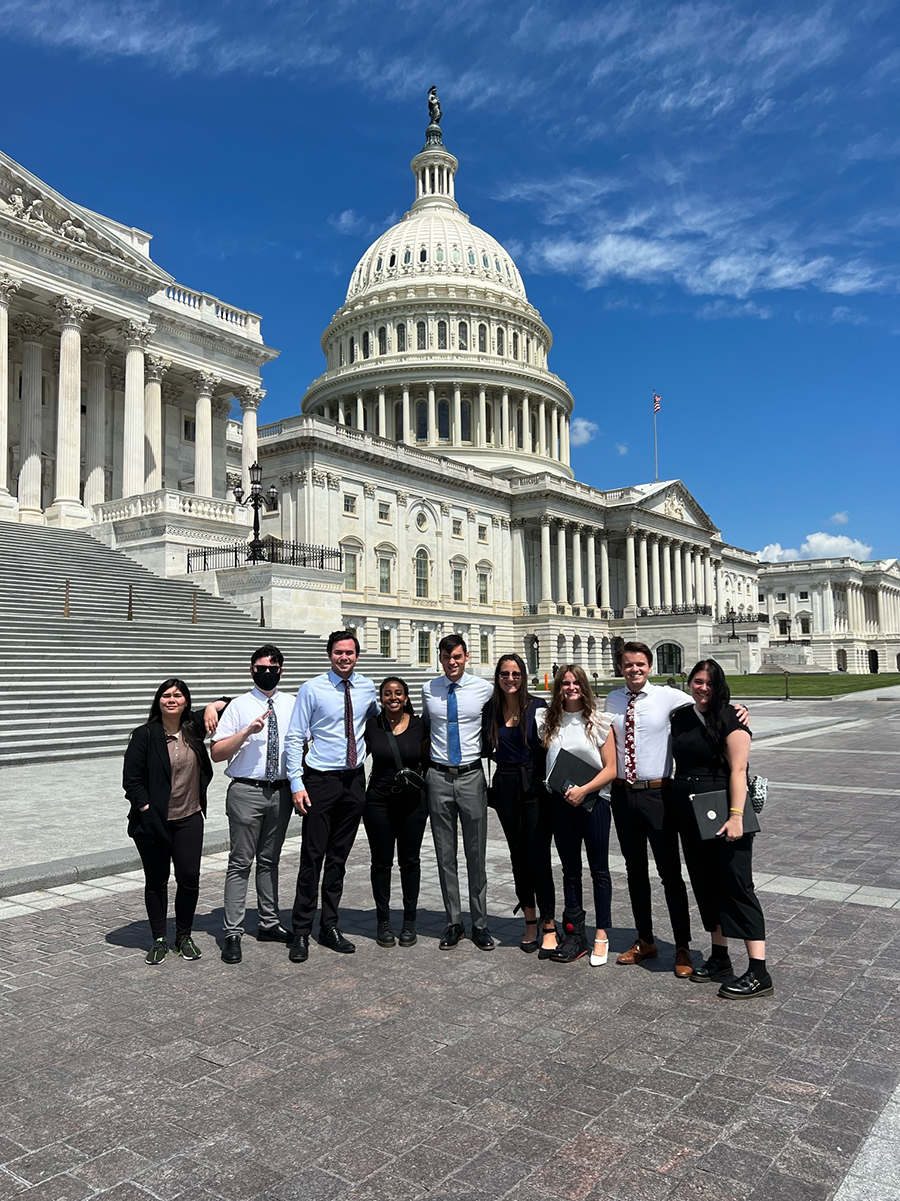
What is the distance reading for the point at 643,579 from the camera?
87.9 meters

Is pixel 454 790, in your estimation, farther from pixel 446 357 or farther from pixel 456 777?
pixel 446 357

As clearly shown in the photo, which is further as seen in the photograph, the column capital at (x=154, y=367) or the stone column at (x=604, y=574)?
the stone column at (x=604, y=574)

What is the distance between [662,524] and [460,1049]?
89849mm

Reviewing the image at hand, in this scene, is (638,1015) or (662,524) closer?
(638,1015)

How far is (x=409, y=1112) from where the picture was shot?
4.19m

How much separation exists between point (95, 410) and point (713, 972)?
39897 mm

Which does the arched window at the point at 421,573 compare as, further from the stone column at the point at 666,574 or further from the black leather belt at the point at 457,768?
the black leather belt at the point at 457,768

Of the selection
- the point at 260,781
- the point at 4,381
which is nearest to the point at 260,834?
the point at 260,781

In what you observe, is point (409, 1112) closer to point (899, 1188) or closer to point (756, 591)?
point (899, 1188)

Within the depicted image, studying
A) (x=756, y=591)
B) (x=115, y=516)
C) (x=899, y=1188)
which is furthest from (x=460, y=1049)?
(x=756, y=591)

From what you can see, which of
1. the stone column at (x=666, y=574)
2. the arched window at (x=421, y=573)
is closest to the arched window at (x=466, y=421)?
the stone column at (x=666, y=574)

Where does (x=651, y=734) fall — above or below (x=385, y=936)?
above

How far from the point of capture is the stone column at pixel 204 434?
140ft

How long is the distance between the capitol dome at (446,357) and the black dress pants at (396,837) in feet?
254
